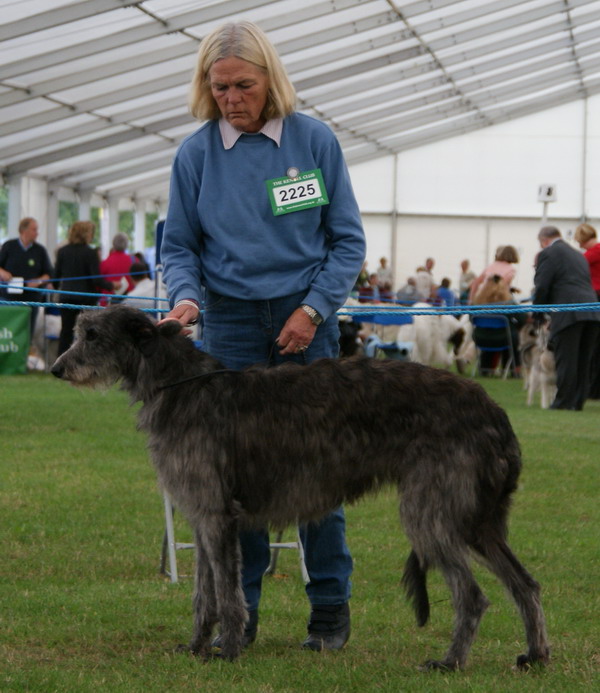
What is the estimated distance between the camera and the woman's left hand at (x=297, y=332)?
4.00 meters

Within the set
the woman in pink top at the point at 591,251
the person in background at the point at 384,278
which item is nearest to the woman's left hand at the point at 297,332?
the woman in pink top at the point at 591,251

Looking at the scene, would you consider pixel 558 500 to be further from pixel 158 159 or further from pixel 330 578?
pixel 158 159

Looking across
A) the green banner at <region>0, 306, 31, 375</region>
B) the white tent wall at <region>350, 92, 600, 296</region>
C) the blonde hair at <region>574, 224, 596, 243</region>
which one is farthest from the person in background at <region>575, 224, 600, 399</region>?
the white tent wall at <region>350, 92, 600, 296</region>

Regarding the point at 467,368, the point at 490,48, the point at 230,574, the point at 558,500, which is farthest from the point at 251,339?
the point at 490,48

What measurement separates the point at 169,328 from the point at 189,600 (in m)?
1.46

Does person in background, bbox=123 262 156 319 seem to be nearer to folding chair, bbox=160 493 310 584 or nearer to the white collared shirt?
folding chair, bbox=160 493 310 584

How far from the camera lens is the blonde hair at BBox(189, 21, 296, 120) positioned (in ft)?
12.9

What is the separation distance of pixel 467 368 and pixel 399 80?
777cm

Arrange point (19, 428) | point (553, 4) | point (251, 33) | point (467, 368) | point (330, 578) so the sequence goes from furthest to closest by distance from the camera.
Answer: point (553, 4), point (467, 368), point (19, 428), point (330, 578), point (251, 33)

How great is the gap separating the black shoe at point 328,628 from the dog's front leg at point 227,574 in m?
0.40

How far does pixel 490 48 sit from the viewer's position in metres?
24.9

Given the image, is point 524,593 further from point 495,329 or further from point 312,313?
point 495,329

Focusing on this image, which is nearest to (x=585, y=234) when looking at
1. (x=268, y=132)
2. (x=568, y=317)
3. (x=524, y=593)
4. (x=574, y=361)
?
(x=568, y=317)

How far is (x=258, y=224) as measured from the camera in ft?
13.4
